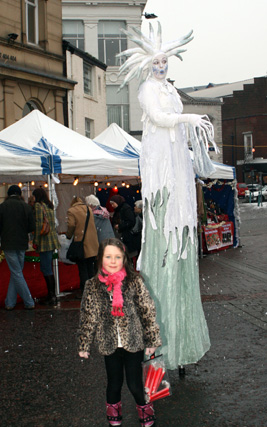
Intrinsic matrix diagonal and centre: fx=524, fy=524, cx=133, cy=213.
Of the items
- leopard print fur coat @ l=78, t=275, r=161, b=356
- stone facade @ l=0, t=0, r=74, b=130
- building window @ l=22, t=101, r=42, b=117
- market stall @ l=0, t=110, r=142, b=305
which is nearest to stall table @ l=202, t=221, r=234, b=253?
market stall @ l=0, t=110, r=142, b=305

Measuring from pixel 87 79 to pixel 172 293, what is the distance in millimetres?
22276

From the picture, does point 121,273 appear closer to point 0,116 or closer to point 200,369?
point 200,369

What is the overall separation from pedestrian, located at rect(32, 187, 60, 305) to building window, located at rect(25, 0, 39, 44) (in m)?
11.2

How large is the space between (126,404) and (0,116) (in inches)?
530

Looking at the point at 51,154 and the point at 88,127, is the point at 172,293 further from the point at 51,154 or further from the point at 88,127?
the point at 88,127

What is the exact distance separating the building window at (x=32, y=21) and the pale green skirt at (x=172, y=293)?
49.5ft

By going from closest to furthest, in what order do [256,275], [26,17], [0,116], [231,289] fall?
[231,289] < [256,275] < [0,116] < [26,17]

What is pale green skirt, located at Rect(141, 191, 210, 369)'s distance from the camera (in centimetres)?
447

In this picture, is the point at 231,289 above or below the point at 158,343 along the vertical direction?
below

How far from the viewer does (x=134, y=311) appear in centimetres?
368

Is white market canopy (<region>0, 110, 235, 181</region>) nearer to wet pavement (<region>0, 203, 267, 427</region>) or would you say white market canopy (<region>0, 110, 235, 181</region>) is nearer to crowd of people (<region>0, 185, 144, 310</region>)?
crowd of people (<region>0, 185, 144, 310</region>)

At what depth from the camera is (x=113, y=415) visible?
144 inches

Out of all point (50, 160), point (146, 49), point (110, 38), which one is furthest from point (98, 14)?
point (146, 49)

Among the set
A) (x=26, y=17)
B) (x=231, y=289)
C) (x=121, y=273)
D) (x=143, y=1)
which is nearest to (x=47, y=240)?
(x=231, y=289)
